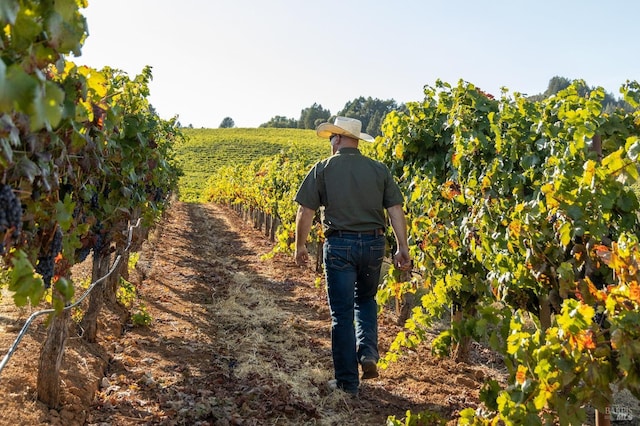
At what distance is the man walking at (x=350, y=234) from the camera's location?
4012mm

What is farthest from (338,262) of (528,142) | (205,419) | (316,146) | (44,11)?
(316,146)

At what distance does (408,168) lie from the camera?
6133 mm

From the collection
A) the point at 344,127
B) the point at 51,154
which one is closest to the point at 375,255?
the point at 344,127

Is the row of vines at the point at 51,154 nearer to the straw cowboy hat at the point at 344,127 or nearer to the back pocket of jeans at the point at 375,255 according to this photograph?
the straw cowboy hat at the point at 344,127

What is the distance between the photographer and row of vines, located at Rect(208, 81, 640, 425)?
2223 mm

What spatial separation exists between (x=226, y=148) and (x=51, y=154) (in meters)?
59.3

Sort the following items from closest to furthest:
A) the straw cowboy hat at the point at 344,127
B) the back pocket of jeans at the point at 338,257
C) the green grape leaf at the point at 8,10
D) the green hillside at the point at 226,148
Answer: the green grape leaf at the point at 8,10 → the back pocket of jeans at the point at 338,257 → the straw cowboy hat at the point at 344,127 → the green hillside at the point at 226,148

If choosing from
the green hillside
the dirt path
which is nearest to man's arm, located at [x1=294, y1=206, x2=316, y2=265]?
the dirt path

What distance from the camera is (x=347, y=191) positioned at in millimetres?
4043

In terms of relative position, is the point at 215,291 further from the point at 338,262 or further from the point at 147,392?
the point at 338,262

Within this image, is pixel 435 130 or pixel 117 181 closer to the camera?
pixel 117 181

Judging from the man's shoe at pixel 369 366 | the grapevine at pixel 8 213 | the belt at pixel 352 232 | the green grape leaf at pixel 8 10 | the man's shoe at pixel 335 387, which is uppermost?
the green grape leaf at pixel 8 10

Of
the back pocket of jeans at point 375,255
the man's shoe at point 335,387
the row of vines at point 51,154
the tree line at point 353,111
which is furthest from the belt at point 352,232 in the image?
the tree line at point 353,111

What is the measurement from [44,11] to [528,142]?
3567 mm
